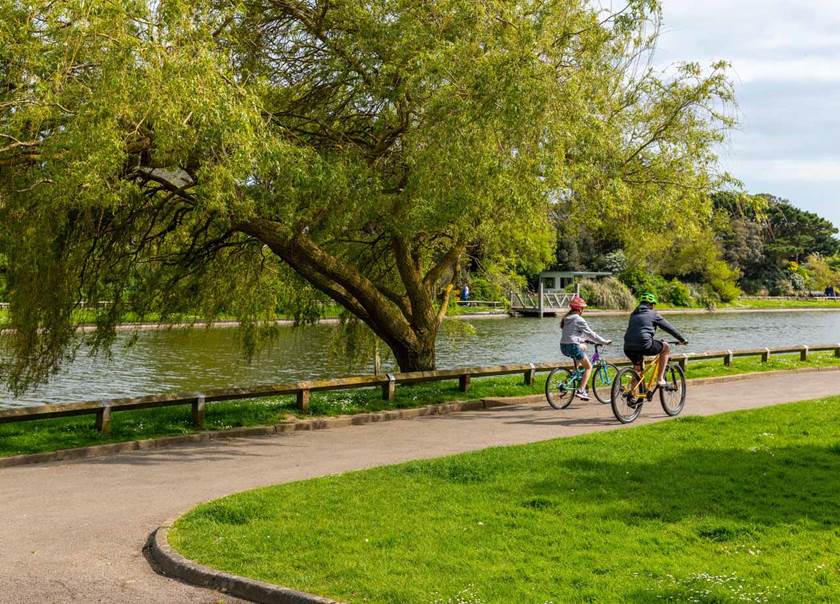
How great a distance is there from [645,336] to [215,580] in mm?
8963

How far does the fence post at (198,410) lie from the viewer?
12.3 metres

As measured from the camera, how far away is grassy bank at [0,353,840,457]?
35.9 feet

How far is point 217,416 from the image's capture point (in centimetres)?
1298

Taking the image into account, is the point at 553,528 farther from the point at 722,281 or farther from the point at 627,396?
the point at 722,281

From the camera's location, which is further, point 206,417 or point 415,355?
point 415,355

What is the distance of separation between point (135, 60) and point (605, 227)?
9596 millimetres

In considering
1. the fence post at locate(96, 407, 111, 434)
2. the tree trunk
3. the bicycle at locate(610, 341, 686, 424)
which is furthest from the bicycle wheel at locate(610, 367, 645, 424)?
the fence post at locate(96, 407, 111, 434)

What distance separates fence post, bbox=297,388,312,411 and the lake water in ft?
16.3

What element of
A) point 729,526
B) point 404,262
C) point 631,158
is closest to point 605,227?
point 631,158

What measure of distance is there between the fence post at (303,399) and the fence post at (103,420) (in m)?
3.07

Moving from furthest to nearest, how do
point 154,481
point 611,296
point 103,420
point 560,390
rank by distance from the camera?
point 611,296, point 560,390, point 103,420, point 154,481

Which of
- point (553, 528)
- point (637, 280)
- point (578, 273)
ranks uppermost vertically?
point (578, 273)

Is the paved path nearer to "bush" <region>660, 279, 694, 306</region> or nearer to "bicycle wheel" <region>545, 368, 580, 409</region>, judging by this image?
"bicycle wheel" <region>545, 368, 580, 409</region>

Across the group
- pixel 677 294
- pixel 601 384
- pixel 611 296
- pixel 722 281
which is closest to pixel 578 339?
pixel 601 384
